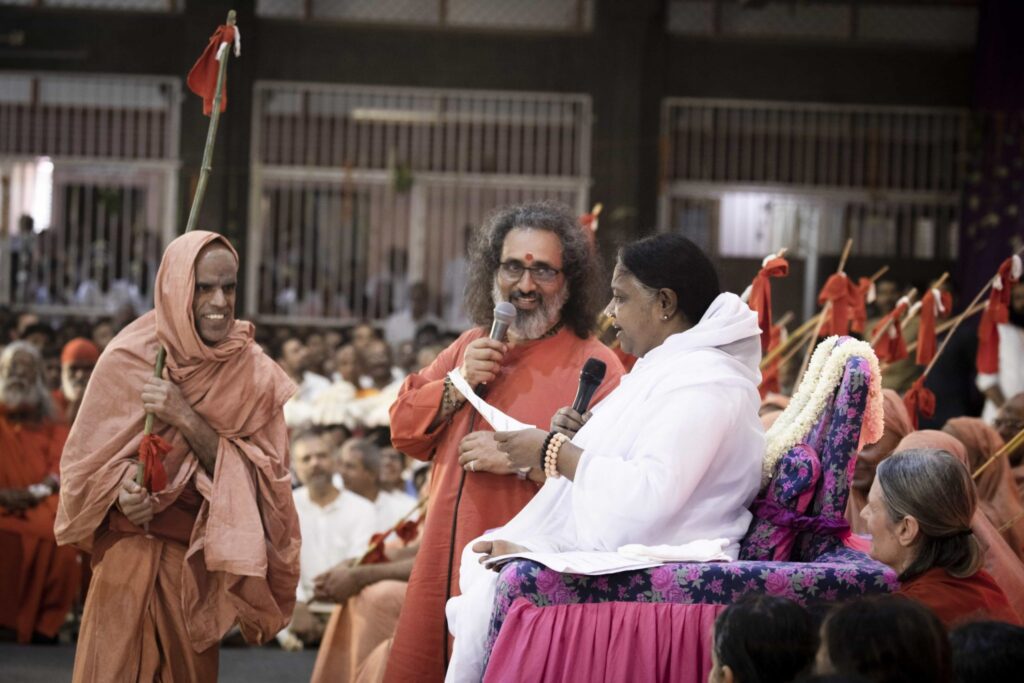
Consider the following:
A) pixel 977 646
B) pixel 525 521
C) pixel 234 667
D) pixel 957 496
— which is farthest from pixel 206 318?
pixel 234 667

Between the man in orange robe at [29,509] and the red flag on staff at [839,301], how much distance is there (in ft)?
11.4

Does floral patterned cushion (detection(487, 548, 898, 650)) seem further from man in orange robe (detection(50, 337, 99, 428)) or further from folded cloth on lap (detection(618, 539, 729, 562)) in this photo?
man in orange robe (detection(50, 337, 99, 428))

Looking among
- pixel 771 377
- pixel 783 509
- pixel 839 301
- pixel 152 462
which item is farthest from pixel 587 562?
pixel 771 377

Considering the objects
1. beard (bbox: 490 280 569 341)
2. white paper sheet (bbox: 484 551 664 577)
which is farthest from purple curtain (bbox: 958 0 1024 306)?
white paper sheet (bbox: 484 551 664 577)

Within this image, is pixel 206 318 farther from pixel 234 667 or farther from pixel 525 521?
pixel 234 667

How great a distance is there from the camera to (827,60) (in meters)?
11.8

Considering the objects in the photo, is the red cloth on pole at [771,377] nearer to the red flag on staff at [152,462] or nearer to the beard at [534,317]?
the beard at [534,317]

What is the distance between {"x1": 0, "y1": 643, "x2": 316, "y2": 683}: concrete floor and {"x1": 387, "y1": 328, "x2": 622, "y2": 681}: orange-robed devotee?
7.07ft

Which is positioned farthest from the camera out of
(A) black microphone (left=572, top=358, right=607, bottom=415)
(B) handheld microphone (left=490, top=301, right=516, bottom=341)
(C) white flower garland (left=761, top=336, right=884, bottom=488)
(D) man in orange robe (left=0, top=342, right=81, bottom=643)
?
(D) man in orange robe (left=0, top=342, right=81, bottom=643)

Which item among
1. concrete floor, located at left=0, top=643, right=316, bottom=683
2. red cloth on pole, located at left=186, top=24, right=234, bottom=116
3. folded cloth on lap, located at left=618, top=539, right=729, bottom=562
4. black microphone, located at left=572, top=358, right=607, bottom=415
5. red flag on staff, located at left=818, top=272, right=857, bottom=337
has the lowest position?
concrete floor, located at left=0, top=643, right=316, bottom=683

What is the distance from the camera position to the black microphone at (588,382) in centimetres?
323

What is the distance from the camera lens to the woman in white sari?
2891 mm

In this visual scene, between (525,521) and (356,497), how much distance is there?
133 inches

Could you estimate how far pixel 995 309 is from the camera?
489 cm
